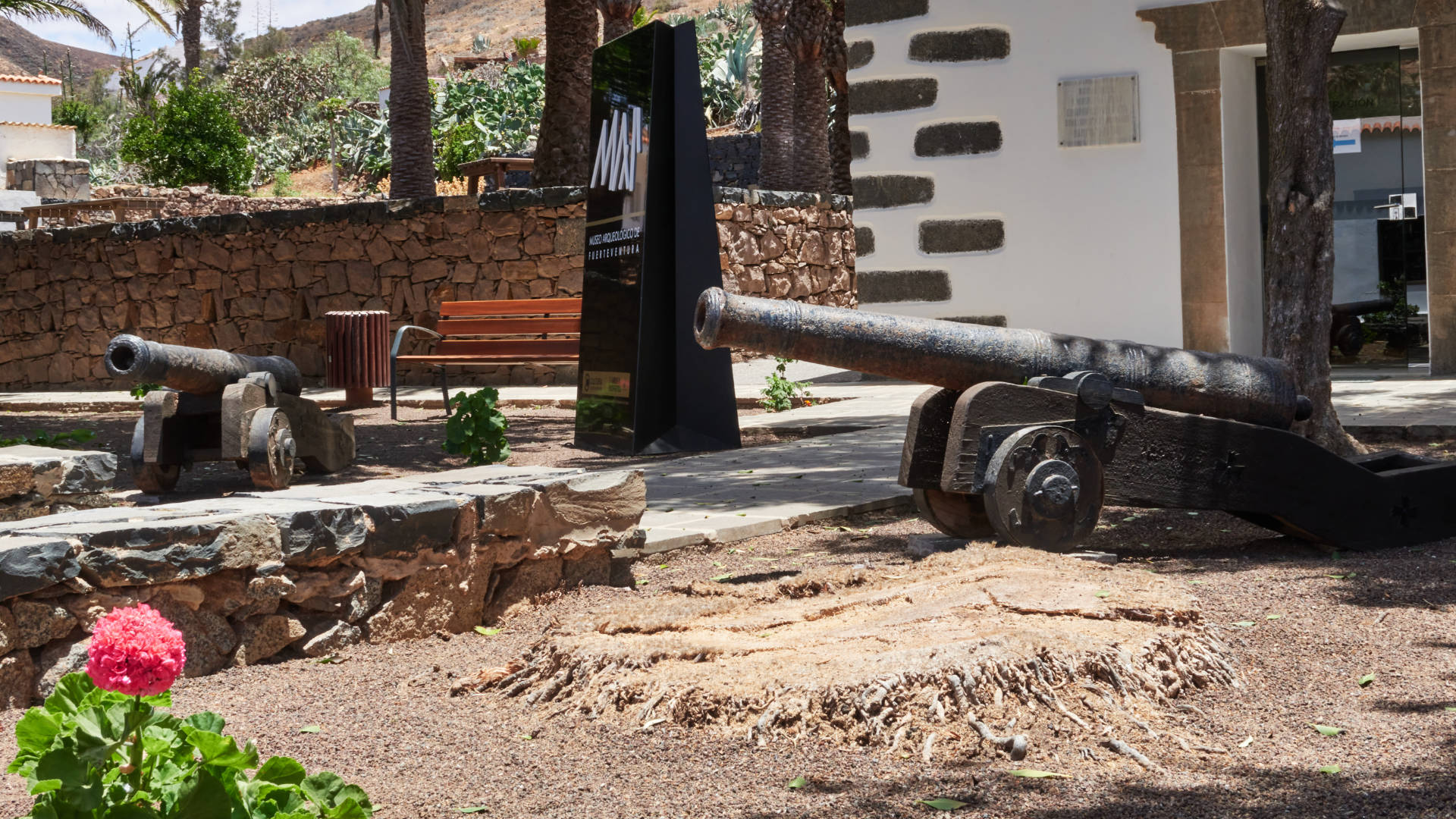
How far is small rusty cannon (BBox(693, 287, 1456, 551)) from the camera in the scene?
438cm

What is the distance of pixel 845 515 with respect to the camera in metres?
5.87

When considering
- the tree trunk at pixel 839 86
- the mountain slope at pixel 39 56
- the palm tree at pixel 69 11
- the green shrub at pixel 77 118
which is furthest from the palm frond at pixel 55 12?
the mountain slope at pixel 39 56

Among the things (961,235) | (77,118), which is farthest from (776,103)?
(77,118)

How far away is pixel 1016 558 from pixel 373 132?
33995 mm

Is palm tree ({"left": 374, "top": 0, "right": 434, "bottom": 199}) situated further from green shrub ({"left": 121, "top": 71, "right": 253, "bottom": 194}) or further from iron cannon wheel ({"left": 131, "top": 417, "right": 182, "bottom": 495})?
green shrub ({"left": 121, "top": 71, "right": 253, "bottom": 194})

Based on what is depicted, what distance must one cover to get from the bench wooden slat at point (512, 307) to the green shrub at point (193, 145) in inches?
701

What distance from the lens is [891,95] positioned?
11477 mm

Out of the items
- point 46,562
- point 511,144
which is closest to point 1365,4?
point 46,562

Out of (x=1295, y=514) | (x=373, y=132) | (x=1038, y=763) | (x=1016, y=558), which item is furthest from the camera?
(x=373, y=132)

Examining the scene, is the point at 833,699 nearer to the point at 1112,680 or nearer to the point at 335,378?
the point at 1112,680

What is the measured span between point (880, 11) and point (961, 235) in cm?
203

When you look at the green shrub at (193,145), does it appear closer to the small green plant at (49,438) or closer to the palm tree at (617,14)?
the palm tree at (617,14)

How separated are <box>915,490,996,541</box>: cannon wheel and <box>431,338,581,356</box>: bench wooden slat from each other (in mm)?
5567

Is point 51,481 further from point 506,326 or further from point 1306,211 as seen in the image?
point 506,326
